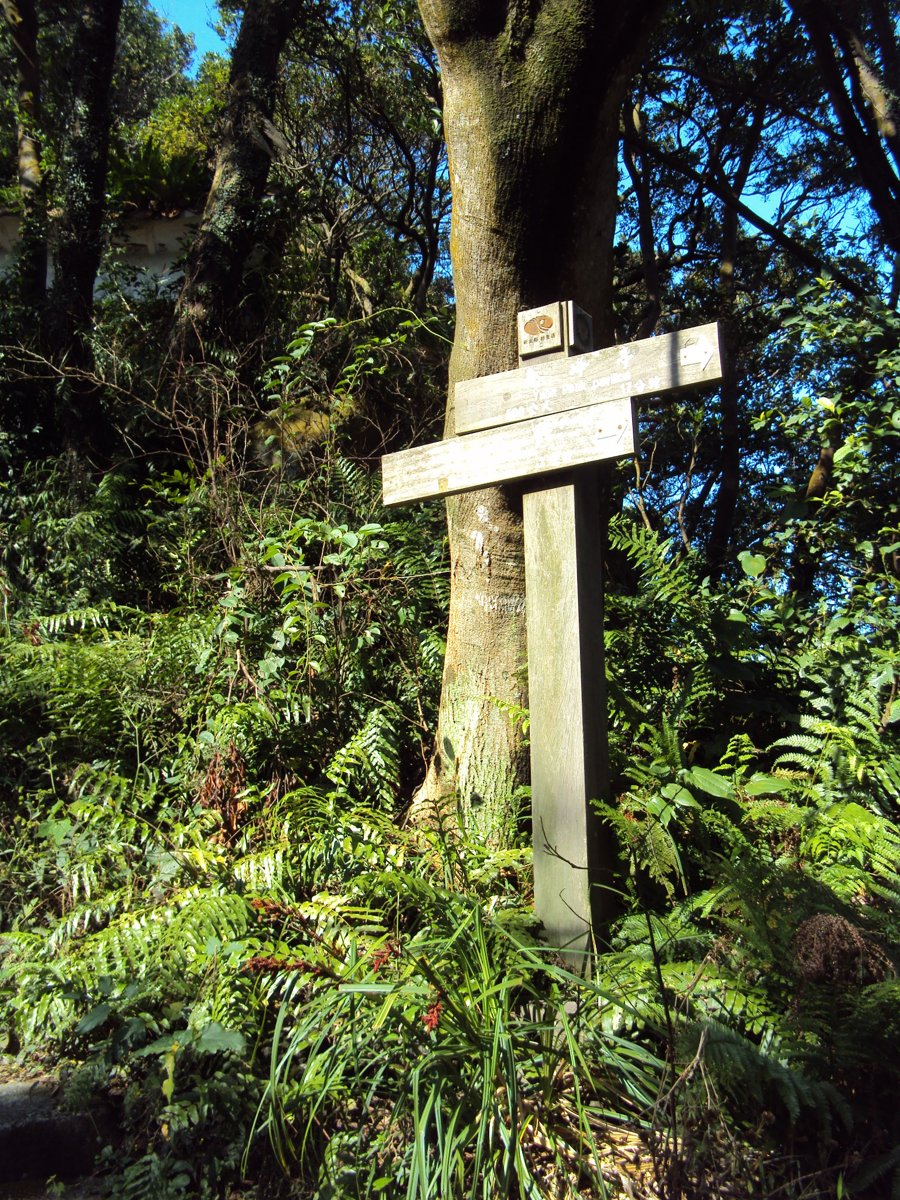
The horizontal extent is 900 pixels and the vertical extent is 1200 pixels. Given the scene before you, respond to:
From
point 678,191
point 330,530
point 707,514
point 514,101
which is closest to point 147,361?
point 330,530

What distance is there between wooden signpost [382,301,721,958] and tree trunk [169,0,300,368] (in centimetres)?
491

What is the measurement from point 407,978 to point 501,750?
52.3 inches

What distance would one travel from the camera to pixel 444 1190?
2.40 m

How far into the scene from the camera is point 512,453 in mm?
3652

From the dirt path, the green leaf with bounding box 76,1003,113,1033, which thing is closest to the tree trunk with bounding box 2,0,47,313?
the green leaf with bounding box 76,1003,113,1033

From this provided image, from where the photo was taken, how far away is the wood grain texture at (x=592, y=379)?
3229 millimetres

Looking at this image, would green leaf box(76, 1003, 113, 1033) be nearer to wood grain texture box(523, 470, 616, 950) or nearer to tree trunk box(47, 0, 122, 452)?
wood grain texture box(523, 470, 616, 950)

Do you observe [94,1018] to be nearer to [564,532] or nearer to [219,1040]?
[219,1040]

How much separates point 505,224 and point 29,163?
6920 mm

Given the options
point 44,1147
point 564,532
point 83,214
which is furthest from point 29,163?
point 44,1147

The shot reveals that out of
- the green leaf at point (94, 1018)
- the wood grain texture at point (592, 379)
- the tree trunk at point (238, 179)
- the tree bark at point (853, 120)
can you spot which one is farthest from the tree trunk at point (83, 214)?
the tree bark at point (853, 120)

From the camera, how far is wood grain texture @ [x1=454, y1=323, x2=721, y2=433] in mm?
3229

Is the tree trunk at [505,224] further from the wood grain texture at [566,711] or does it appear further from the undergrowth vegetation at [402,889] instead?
the wood grain texture at [566,711]

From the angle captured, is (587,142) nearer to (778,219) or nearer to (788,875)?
(788,875)
